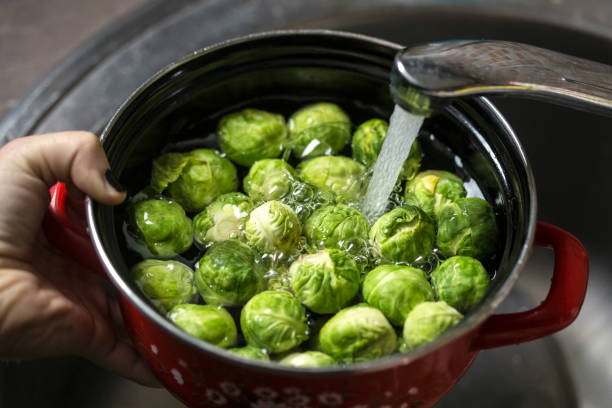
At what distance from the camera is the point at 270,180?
1.15 metres

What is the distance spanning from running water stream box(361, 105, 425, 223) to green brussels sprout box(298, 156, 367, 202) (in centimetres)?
3

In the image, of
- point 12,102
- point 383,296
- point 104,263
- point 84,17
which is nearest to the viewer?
point 104,263

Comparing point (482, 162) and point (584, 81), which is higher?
point (584, 81)

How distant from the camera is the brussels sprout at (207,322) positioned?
0.94 meters

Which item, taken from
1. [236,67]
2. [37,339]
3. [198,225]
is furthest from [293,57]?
[37,339]

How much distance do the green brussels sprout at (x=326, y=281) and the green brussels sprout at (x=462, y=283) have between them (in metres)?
0.15

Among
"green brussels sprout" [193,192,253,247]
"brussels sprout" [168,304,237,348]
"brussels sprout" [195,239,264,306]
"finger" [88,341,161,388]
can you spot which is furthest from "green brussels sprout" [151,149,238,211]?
"finger" [88,341,161,388]

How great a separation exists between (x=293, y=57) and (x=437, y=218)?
0.45 meters

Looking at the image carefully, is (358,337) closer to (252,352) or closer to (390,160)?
(252,352)

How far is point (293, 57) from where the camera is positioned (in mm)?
1205

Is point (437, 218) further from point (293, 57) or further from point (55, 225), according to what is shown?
point (55, 225)

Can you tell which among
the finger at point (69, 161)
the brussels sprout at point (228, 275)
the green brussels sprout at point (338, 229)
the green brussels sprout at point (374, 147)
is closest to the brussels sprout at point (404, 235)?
the green brussels sprout at point (338, 229)

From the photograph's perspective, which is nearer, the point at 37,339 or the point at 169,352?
the point at 169,352

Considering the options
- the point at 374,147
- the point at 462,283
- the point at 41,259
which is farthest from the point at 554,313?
the point at 41,259
